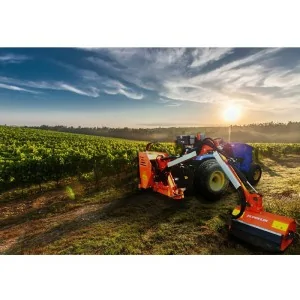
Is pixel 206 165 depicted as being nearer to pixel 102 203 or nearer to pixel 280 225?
pixel 280 225

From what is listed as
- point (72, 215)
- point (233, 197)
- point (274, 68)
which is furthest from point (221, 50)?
point (72, 215)

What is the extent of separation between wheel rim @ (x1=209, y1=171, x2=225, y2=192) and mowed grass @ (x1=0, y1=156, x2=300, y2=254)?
23 cm

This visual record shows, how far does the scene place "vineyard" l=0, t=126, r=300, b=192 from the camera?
6.77 m

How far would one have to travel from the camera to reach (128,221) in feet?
18.3

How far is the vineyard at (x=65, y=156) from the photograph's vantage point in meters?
6.77

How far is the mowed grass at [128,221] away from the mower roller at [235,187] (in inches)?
9.1

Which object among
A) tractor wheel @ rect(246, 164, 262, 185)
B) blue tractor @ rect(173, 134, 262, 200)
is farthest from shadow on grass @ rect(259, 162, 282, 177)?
blue tractor @ rect(173, 134, 262, 200)

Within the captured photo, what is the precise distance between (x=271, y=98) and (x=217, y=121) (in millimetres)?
1066

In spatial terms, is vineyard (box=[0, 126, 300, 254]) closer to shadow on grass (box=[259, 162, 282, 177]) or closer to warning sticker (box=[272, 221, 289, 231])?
shadow on grass (box=[259, 162, 282, 177])

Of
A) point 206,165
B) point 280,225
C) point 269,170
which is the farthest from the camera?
point 269,170

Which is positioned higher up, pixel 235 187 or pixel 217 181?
pixel 235 187

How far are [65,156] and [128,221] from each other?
290 centimetres

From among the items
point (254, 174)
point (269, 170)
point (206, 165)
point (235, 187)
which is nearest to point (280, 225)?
point (235, 187)
